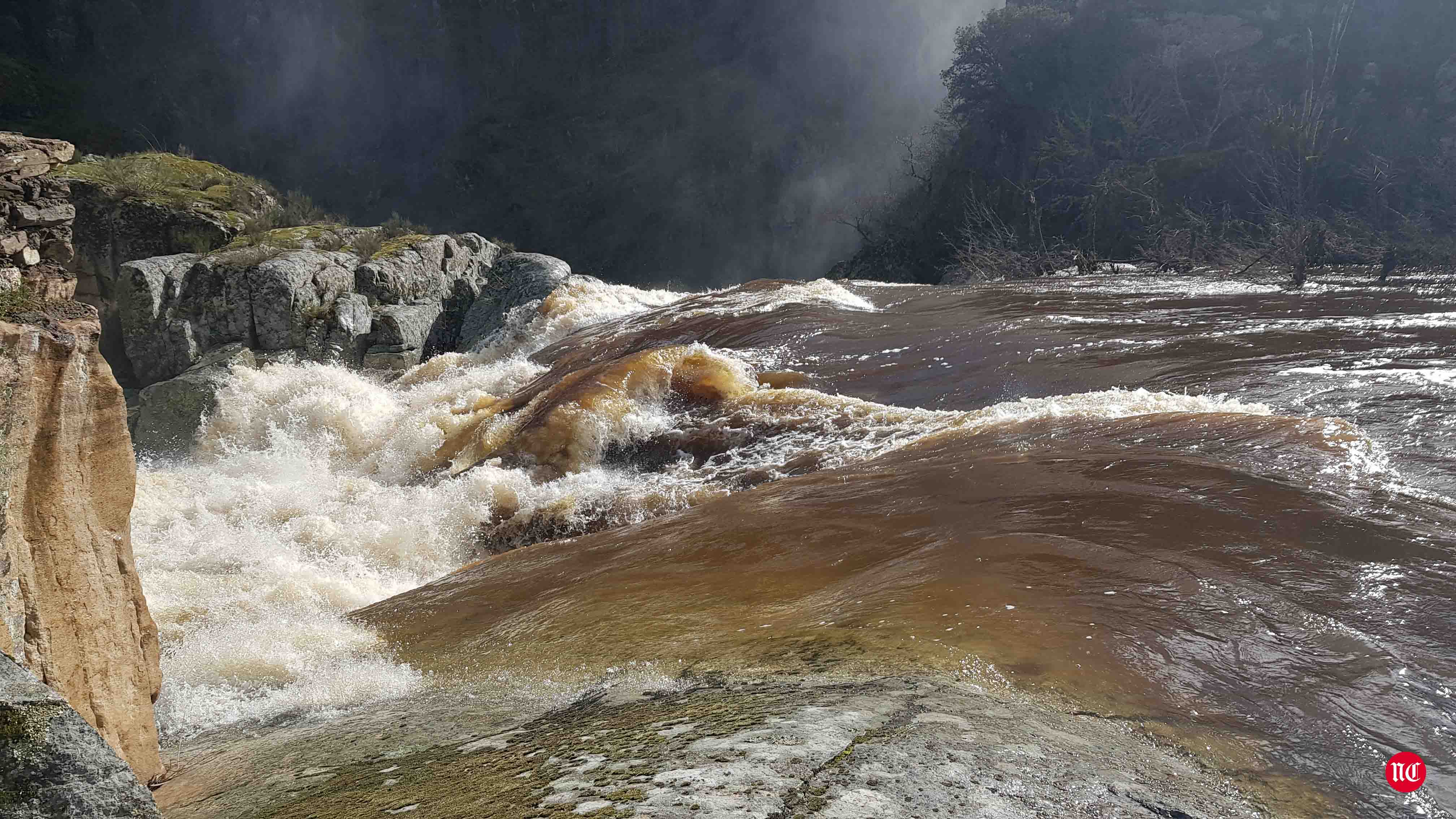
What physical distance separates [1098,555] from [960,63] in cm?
2427

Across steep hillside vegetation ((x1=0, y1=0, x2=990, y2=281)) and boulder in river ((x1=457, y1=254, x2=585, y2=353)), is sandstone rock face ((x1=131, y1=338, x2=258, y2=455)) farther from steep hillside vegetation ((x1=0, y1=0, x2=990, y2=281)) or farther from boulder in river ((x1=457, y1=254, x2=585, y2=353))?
steep hillside vegetation ((x1=0, y1=0, x2=990, y2=281))

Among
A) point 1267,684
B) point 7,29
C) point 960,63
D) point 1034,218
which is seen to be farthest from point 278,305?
point 7,29

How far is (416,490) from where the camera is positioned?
288 inches

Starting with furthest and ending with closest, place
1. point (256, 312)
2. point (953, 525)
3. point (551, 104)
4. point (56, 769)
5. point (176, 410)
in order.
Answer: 1. point (551, 104)
2. point (256, 312)
3. point (176, 410)
4. point (953, 525)
5. point (56, 769)

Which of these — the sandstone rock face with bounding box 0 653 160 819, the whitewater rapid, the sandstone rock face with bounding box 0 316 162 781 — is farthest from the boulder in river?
the sandstone rock face with bounding box 0 653 160 819

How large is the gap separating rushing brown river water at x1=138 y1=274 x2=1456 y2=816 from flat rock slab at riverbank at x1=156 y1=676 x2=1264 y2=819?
0.30 m

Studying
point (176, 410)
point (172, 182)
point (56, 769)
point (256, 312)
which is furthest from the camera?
point (172, 182)

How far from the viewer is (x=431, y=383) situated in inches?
483

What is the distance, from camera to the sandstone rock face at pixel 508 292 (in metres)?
14.8

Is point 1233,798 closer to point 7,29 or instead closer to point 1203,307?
point 1203,307

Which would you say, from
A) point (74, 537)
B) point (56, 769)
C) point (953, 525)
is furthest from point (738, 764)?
point (953, 525)

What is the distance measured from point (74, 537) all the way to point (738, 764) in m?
2.12

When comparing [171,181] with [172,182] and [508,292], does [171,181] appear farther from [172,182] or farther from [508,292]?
[508,292]

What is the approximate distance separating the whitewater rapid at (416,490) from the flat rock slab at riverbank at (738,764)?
0.86 metres
